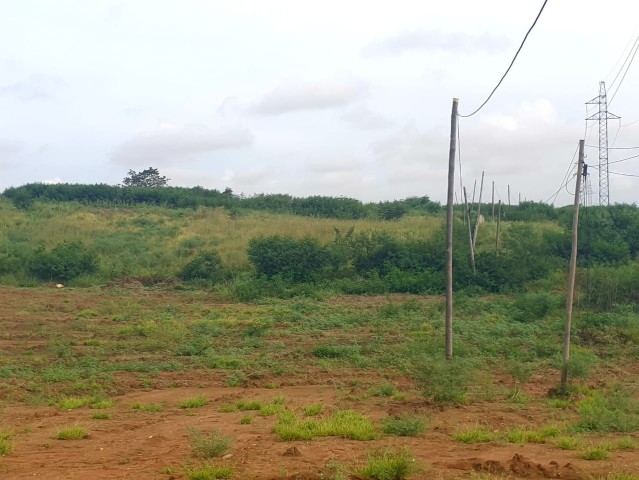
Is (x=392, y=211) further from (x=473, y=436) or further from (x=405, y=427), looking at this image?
(x=473, y=436)

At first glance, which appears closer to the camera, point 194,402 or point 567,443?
point 567,443

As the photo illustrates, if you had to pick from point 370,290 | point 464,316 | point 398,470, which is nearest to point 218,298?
point 370,290

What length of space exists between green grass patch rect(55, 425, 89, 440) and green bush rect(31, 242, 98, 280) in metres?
23.2

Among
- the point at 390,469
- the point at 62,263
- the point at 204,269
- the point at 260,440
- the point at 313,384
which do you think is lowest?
the point at 313,384

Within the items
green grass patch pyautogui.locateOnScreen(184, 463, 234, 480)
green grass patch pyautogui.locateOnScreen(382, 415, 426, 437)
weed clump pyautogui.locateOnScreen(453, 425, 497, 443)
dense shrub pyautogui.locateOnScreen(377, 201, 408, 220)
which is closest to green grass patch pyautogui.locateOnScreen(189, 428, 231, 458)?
green grass patch pyautogui.locateOnScreen(184, 463, 234, 480)

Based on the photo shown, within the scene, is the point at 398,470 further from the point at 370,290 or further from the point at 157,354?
the point at 370,290

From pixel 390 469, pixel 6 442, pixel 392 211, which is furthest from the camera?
pixel 392 211

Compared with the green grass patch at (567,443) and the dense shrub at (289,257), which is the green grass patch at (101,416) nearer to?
the green grass patch at (567,443)

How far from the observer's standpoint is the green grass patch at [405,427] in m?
9.26

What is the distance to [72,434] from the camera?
912cm

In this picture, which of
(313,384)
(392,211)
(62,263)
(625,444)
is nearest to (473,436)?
(625,444)

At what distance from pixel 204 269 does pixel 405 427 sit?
22889 millimetres

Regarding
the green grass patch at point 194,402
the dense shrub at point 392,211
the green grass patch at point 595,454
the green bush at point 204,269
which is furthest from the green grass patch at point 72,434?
the dense shrub at point 392,211

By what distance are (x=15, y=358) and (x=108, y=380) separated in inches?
124
